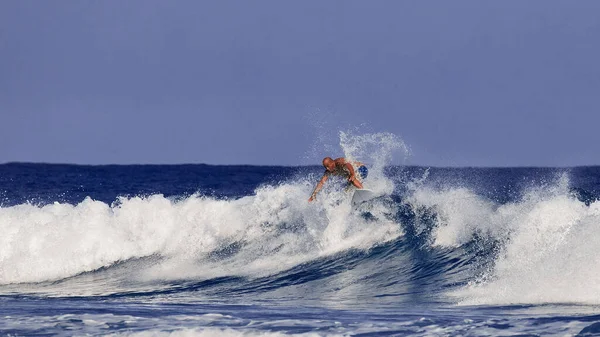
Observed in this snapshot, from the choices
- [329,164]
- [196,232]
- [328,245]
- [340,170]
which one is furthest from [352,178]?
[196,232]

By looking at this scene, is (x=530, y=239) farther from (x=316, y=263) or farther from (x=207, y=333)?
(x=207, y=333)

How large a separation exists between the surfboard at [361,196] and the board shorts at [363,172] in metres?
0.49

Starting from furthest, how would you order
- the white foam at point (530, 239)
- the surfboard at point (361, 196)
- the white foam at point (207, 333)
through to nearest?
the surfboard at point (361, 196), the white foam at point (530, 239), the white foam at point (207, 333)

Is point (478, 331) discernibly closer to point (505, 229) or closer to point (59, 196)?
point (505, 229)

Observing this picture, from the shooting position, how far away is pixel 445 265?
51.0 ft

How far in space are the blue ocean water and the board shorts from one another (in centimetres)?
37

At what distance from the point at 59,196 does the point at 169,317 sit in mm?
21534

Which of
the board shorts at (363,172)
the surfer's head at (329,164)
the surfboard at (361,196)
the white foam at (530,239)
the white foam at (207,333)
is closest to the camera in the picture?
the white foam at (207,333)

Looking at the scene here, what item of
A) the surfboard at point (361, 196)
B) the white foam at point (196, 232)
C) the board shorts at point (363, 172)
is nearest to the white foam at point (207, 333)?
the white foam at point (196, 232)

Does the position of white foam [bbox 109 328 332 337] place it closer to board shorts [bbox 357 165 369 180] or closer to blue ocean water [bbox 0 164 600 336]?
blue ocean water [bbox 0 164 600 336]

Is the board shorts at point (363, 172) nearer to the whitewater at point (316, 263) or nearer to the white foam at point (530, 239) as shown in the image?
the whitewater at point (316, 263)

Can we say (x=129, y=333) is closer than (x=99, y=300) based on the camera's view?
Yes

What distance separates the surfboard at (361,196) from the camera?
17203 mm

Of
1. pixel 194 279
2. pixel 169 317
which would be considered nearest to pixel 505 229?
pixel 194 279
